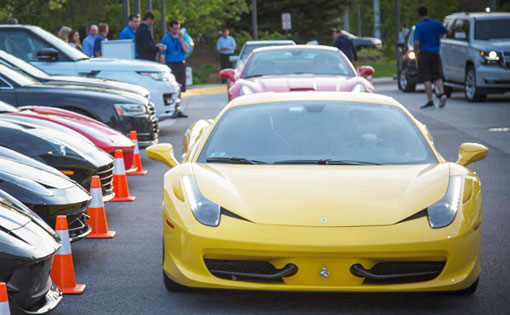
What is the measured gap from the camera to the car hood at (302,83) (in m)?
13.3

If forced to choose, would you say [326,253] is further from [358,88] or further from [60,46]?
[60,46]

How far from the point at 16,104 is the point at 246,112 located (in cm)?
587

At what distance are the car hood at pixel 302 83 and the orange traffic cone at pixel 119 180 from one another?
12.6 feet

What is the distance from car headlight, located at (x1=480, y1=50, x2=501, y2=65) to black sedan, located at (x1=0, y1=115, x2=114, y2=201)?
49.1 feet

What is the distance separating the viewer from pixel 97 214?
795cm

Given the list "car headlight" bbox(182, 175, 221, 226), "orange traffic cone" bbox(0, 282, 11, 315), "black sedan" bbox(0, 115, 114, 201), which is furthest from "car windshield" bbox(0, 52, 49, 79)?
"orange traffic cone" bbox(0, 282, 11, 315)

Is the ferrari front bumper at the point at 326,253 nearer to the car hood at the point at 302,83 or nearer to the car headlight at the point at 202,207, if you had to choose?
the car headlight at the point at 202,207

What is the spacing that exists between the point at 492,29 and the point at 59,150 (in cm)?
1697

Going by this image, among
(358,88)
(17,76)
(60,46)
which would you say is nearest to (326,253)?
(17,76)

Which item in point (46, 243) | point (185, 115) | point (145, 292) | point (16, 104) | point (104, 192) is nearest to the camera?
point (46, 243)

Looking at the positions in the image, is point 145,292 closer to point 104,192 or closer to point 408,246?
point 408,246

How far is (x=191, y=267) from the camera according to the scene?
5.60 meters

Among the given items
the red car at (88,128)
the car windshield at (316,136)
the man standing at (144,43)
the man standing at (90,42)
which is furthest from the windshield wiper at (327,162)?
the man standing at (90,42)

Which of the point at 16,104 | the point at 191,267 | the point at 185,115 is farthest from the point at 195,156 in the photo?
the point at 185,115
